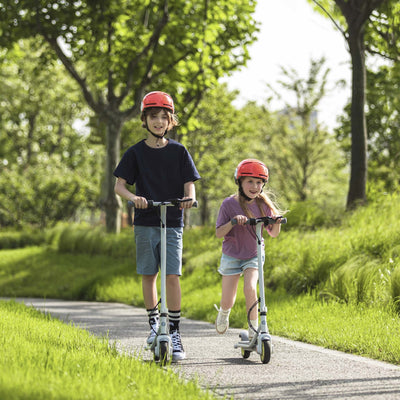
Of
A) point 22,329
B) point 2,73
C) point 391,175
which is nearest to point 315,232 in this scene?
point 391,175

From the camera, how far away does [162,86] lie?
16688mm

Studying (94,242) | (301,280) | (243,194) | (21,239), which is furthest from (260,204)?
(21,239)

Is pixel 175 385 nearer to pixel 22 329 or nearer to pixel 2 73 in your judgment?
pixel 22 329

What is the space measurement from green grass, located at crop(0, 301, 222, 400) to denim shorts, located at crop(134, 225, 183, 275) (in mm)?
746

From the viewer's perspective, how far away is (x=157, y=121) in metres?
5.20

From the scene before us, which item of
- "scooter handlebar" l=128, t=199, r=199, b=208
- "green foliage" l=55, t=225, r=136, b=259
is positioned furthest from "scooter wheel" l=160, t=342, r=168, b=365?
"green foliage" l=55, t=225, r=136, b=259

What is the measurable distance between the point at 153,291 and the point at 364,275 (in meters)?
3.22

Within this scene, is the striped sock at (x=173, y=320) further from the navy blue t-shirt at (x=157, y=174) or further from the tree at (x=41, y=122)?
the tree at (x=41, y=122)

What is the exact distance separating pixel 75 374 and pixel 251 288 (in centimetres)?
199

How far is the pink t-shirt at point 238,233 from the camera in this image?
541 cm

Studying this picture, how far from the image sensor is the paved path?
3980 mm

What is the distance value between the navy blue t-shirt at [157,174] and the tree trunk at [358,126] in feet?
24.8

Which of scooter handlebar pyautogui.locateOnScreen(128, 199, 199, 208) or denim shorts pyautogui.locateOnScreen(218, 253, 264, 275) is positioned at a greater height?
scooter handlebar pyautogui.locateOnScreen(128, 199, 199, 208)

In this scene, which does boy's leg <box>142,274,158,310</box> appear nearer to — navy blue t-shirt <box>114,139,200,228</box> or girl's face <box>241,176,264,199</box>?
navy blue t-shirt <box>114,139,200,228</box>
